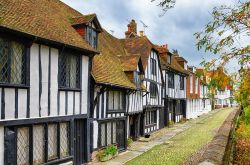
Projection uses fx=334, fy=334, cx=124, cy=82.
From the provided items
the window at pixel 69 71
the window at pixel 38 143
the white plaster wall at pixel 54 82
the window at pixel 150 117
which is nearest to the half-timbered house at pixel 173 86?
the window at pixel 150 117

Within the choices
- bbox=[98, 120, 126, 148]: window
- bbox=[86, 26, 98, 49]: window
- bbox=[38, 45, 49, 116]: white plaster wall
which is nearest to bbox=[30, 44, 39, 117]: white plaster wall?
bbox=[38, 45, 49, 116]: white plaster wall

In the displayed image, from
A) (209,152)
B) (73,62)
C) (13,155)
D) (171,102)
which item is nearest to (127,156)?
(73,62)

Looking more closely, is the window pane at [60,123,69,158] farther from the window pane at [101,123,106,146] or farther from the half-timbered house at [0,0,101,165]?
the window pane at [101,123,106,146]

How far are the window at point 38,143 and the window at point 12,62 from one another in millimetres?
1650

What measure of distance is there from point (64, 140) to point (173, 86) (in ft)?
82.7

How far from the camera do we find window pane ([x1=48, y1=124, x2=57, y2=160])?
13.2 metres

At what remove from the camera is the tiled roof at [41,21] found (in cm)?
1162

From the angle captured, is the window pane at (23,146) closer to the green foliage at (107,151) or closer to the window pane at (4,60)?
the window pane at (4,60)

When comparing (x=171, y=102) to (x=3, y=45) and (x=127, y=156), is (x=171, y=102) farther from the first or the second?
(x=3, y=45)

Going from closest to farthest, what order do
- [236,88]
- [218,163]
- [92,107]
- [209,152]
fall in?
1. [218,163]
2. [209,152]
3. [236,88]
4. [92,107]

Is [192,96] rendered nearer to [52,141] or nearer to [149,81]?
[149,81]

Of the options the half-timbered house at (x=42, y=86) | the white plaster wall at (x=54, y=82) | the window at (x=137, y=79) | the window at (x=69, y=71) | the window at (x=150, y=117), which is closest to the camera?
the half-timbered house at (x=42, y=86)

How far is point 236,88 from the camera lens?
30.2 ft

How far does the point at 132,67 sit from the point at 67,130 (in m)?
9.04
